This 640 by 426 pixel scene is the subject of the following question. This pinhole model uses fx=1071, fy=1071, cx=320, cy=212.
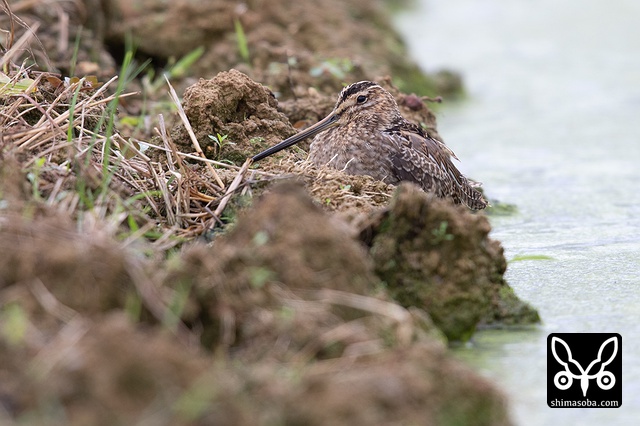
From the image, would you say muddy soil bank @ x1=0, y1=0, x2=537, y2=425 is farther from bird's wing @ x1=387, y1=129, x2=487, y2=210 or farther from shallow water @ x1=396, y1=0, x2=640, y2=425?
bird's wing @ x1=387, y1=129, x2=487, y2=210

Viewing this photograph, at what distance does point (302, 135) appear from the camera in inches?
243

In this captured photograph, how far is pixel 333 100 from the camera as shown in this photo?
7230mm

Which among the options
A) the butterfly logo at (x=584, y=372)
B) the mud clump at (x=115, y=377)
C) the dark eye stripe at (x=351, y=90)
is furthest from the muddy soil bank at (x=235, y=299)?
the dark eye stripe at (x=351, y=90)

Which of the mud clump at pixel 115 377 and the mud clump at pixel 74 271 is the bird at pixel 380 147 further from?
the mud clump at pixel 115 377

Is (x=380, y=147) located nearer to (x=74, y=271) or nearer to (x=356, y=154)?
(x=356, y=154)

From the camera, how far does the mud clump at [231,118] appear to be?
5.84m

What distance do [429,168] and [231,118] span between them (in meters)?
1.20

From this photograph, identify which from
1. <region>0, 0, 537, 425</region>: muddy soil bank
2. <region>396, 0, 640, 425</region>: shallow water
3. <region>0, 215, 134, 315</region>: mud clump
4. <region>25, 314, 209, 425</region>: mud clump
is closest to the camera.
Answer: <region>25, 314, 209, 425</region>: mud clump

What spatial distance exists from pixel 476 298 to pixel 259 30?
5810 mm

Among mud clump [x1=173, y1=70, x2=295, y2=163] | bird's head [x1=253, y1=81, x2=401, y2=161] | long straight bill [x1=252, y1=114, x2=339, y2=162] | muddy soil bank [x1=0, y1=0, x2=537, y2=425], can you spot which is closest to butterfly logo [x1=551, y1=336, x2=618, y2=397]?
muddy soil bank [x1=0, y1=0, x2=537, y2=425]

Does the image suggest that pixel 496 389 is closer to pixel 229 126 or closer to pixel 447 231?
pixel 447 231

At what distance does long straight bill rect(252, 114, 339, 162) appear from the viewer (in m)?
5.71

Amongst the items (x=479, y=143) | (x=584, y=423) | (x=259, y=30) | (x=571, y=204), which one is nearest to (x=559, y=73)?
(x=479, y=143)

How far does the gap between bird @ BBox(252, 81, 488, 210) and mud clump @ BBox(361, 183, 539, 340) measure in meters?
1.79
